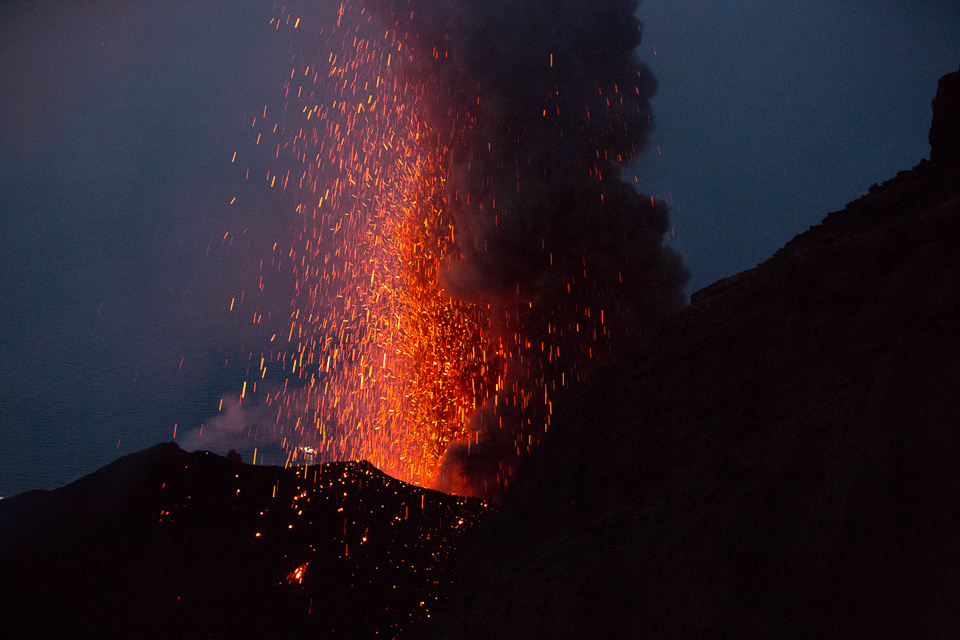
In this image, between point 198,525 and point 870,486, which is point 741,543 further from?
point 198,525

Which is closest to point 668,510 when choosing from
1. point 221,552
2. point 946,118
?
point 221,552

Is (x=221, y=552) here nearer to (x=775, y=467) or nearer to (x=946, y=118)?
(x=775, y=467)

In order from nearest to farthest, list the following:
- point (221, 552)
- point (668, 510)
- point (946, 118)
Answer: point (668, 510) → point (221, 552) → point (946, 118)

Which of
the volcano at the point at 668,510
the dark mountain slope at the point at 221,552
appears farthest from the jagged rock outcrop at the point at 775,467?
the dark mountain slope at the point at 221,552

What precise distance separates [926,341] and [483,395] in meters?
13.0

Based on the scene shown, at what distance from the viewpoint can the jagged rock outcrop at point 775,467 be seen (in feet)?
11.1

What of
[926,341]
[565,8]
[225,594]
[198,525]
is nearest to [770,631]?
[926,341]

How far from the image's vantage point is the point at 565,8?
15273 millimetres

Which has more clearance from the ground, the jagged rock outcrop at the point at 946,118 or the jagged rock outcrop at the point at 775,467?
the jagged rock outcrop at the point at 946,118

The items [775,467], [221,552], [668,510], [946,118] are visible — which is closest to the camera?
[775,467]

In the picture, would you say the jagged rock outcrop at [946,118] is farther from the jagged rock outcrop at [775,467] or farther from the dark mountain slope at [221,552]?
the dark mountain slope at [221,552]

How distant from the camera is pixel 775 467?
4.25 m

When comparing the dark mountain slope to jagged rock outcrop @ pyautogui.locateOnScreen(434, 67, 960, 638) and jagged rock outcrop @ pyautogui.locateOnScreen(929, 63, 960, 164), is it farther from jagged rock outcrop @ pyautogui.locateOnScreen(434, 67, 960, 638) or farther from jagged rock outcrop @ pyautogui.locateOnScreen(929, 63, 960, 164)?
jagged rock outcrop @ pyautogui.locateOnScreen(929, 63, 960, 164)

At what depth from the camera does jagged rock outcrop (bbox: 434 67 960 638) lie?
337 cm
